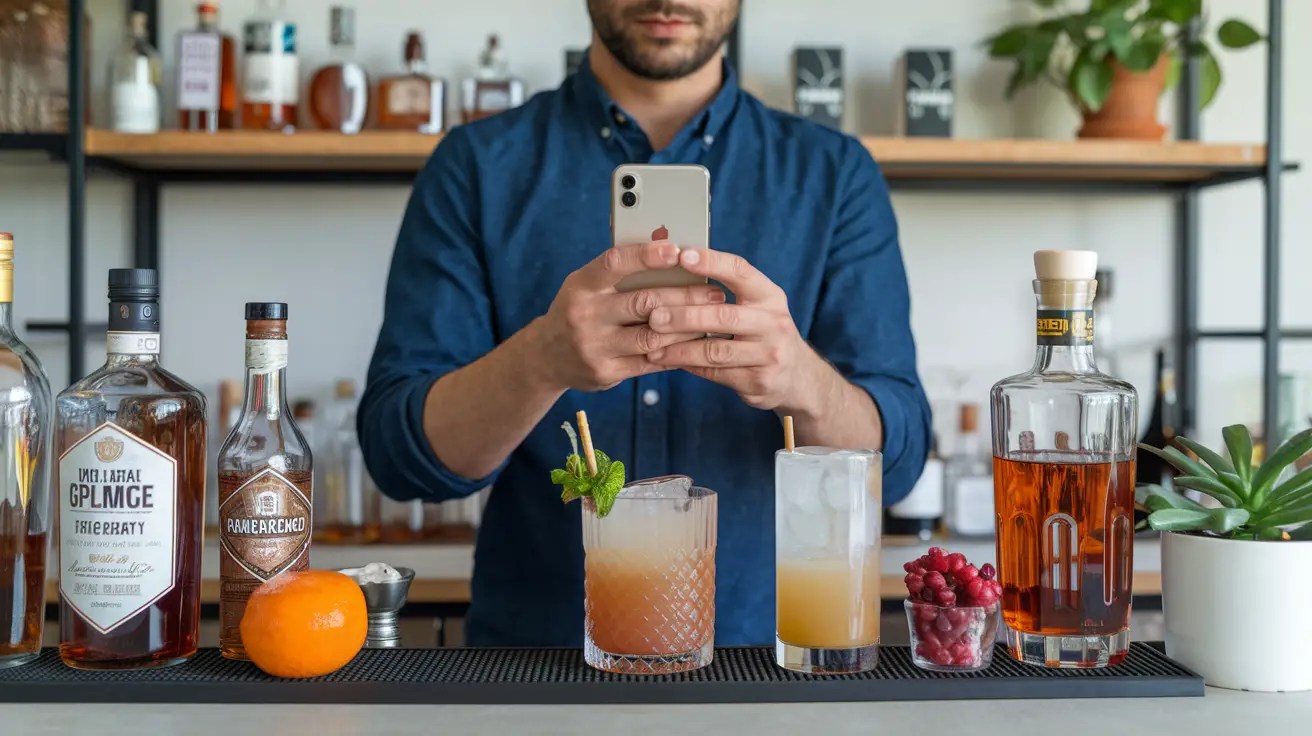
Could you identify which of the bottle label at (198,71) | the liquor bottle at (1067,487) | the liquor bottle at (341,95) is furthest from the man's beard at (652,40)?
the bottle label at (198,71)

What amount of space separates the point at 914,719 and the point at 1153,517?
0.69ft

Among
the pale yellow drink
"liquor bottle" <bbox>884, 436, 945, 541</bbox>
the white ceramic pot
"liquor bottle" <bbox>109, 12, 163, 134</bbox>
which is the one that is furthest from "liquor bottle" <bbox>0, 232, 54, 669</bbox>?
"liquor bottle" <bbox>884, 436, 945, 541</bbox>

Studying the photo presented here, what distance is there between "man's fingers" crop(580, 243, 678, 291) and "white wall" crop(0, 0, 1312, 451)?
1.51m

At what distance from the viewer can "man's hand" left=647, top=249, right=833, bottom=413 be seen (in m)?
0.85

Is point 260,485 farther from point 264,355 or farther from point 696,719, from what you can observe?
point 696,719

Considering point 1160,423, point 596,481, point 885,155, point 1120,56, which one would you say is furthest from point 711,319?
point 1160,423

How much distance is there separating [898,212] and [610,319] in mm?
1582

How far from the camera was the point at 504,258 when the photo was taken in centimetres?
132

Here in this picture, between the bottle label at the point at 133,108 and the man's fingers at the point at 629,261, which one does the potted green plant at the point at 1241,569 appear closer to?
the man's fingers at the point at 629,261

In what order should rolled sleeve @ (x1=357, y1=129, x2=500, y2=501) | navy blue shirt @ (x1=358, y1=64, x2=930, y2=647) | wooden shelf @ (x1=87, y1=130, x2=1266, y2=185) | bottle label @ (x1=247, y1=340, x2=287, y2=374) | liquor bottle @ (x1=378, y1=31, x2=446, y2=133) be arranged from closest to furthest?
bottle label @ (x1=247, y1=340, x2=287, y2=374) < rolled sleeve @ (x1=357, y1=129, x2=500, y2=501) < navy blue shirt @ (x1=358, y1=64, x2=930, y2=647) < wooden shelf @ (x1=87, y1=130, x2=1266, y2=185) < liquor bottle @ (x1=378, y1=31, x2=446, y2=133)

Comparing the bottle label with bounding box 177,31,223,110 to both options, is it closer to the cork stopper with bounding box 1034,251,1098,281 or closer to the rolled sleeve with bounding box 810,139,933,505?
the rolled sleeve with bounding box 810,139,933,505

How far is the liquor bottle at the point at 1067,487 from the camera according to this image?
784 mm

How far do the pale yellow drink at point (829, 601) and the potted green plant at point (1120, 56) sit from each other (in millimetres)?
1538

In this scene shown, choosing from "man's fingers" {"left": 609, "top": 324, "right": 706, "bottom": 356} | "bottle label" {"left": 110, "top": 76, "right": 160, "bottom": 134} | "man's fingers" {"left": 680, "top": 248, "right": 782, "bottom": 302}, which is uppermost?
"bottle label" {"left": 110, "top": 76, "right": 160, "bottom": 134}
